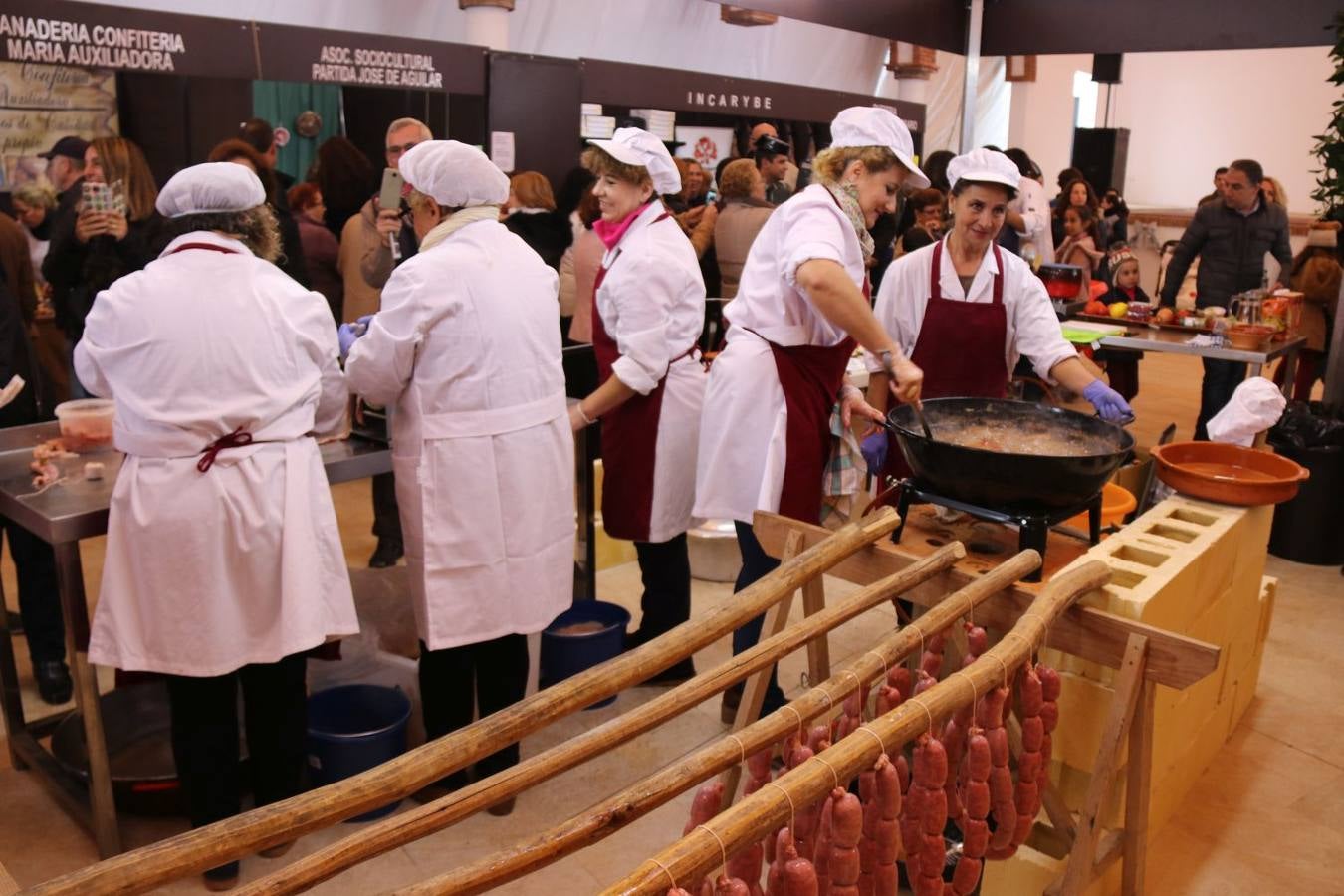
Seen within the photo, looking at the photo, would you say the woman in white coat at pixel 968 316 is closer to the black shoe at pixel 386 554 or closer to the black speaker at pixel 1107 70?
the black shoe at pixel 386 554

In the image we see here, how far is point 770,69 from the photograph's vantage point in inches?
363

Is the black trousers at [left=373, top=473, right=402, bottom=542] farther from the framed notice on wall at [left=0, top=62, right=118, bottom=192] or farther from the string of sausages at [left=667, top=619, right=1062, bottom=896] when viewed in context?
the string of sausages at [left=667, top=619, right=1062, bottom=896]

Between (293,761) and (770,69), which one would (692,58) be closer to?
(770,69)

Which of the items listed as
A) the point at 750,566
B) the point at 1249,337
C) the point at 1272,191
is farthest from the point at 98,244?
the point at 1272,191

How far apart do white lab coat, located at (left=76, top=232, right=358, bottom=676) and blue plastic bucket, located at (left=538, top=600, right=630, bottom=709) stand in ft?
3.06

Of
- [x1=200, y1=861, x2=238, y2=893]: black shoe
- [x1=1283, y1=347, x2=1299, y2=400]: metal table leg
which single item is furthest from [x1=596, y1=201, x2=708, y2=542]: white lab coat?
[x1=1283, y1=347, x2=1299, y2=400]: metal table leg

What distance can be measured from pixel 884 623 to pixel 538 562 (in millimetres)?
1640

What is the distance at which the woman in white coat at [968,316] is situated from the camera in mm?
3105

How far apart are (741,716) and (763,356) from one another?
A: 1.01m

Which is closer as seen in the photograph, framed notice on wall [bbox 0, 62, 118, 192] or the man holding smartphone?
the man holding smartphone

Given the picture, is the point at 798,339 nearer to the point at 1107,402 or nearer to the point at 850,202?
the point at 850,202

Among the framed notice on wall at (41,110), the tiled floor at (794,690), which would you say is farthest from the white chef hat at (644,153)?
the framed notice on wall at (41,110)

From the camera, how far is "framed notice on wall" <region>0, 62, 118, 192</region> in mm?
4844

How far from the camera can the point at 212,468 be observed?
7.86ft
